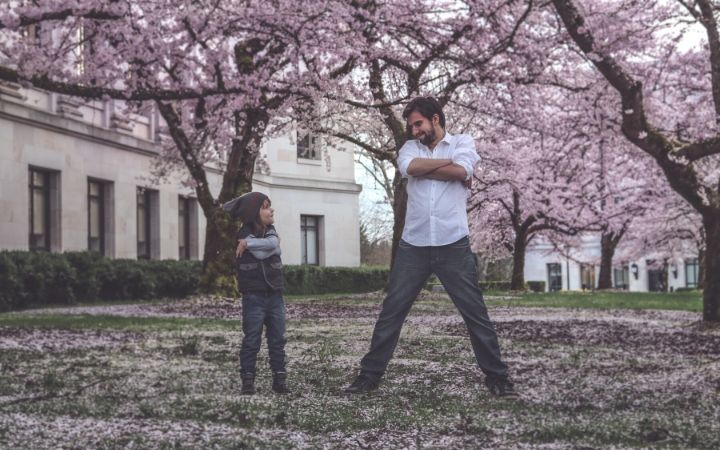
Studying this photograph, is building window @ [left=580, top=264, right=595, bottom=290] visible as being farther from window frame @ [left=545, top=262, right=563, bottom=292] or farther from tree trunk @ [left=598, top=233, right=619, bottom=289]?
tree trunk @ [left=598, top=233, right=619, bottom=289]

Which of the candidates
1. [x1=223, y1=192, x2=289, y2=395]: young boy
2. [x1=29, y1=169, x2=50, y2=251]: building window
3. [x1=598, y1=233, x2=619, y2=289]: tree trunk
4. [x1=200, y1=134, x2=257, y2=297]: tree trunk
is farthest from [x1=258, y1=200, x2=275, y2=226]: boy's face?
[x1=598, y1=233, x2=619, y2=289]: tree trunk

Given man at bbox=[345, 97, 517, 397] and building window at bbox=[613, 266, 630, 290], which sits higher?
man at bbox=[345, 97, 517, 397]

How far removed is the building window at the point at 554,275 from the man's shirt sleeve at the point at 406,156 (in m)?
91.3

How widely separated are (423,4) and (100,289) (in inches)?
547

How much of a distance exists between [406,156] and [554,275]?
9280 centimetres

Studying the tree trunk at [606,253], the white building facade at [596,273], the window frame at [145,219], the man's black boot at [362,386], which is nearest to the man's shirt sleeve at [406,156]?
the man's black boot at [362,386]

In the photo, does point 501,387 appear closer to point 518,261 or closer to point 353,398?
point 353,398

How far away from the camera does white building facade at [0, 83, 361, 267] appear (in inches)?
943

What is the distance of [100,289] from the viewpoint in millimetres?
24359

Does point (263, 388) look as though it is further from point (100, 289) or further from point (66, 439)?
point (100, 289)

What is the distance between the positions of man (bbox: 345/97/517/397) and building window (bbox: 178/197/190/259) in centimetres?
2976

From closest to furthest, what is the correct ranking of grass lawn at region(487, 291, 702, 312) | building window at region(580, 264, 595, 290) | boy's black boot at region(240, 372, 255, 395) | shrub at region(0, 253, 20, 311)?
boy's black boot at region(240, 372, 255, 395) → shrub at region(0, 253, 20, 311) → grass lawn at region(487, 291, 702, 312) → building window at region(580, 264, 595, 290)

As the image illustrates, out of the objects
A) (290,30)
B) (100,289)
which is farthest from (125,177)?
(290,30)

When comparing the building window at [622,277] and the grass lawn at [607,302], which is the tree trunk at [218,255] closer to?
the grass lawn at [607,302]
